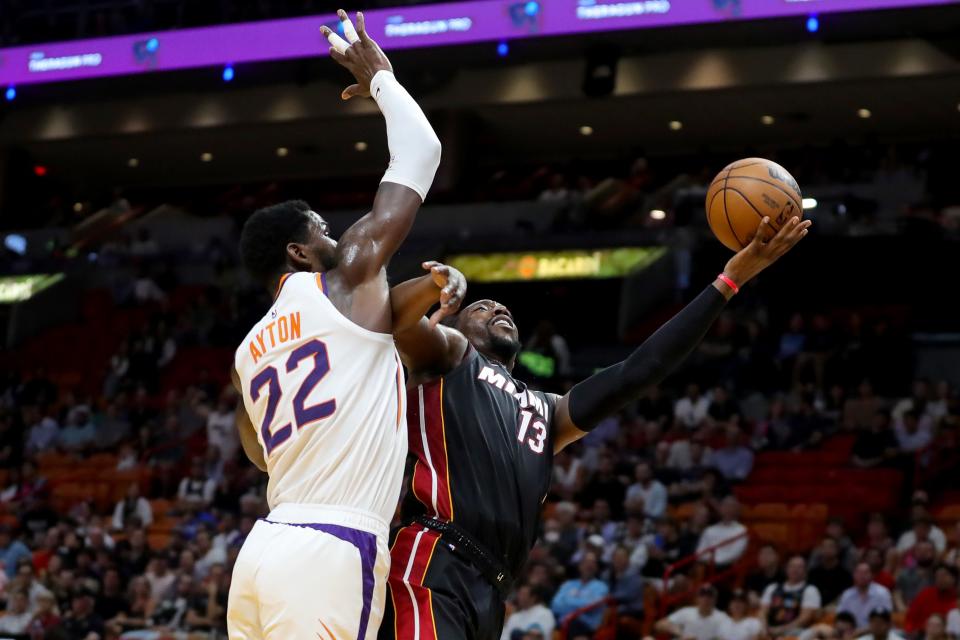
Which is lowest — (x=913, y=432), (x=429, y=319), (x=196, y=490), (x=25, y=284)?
(x=196, y=490)

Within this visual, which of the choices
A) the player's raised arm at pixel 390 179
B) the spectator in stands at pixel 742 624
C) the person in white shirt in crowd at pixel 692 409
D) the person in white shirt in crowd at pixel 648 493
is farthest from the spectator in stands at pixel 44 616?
the player's raised arm at pixel 390 179

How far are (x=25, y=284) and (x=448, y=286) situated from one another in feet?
73.8

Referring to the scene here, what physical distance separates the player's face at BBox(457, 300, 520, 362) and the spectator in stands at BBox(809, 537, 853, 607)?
7697 mm

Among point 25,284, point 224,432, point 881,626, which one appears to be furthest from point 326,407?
point 25,284

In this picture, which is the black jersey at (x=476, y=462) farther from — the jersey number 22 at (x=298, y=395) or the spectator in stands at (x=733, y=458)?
the spectator in stands at (x=733, y=458)

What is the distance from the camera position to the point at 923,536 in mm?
12500

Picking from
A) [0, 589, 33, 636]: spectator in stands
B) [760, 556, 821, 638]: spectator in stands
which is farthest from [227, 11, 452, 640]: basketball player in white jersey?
[0, 589, 33, 636]: spectator in stands

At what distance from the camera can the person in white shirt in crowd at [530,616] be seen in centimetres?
1222

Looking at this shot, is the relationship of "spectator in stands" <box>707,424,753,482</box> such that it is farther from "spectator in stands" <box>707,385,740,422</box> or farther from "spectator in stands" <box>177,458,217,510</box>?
"spectator in stands" <box>177,458,217,510</box>

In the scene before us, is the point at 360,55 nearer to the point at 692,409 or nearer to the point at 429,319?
the point at 429,319

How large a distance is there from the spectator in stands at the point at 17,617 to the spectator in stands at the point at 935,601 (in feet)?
27.9

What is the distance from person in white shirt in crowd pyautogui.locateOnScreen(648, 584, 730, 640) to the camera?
11.9 m

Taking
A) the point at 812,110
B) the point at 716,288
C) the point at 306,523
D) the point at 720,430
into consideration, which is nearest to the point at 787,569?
the point at 720,430

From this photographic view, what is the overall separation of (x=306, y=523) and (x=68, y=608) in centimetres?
1149
